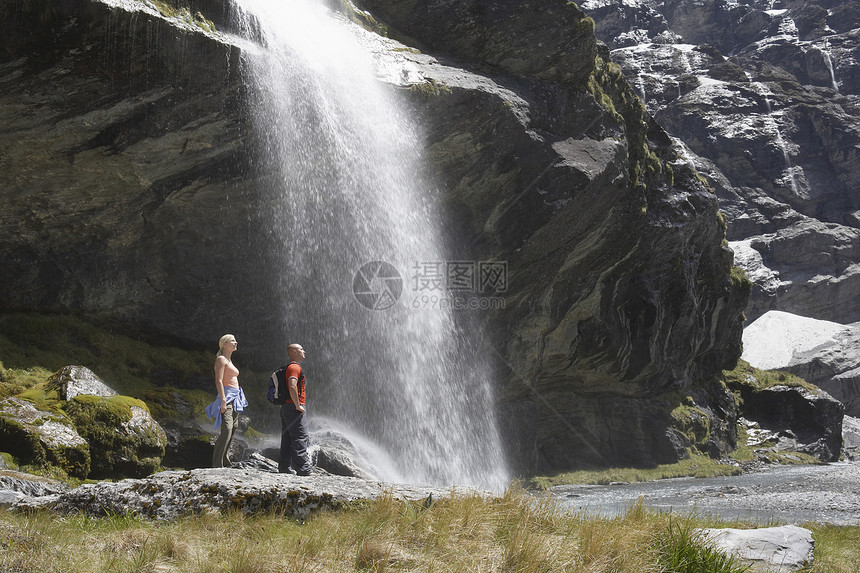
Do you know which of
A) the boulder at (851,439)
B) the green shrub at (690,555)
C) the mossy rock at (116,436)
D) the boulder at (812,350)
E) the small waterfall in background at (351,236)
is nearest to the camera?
the green shrub at (690,555)

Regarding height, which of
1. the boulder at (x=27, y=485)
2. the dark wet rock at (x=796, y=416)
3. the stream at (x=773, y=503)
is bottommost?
the dark wet rock at (x=796, y=416)

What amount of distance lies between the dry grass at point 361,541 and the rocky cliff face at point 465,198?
49.4 feet

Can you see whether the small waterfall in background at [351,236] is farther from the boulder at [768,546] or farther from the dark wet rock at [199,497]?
the boulder at [768,546]

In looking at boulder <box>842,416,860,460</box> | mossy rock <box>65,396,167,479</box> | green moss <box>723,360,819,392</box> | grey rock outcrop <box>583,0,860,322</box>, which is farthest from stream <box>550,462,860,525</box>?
grey rock outcrop <box>583,0,860,322</box>

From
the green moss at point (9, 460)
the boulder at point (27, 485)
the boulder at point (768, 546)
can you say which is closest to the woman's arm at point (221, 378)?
the boulder at point (27, 485)

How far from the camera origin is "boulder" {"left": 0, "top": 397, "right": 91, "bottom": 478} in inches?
484

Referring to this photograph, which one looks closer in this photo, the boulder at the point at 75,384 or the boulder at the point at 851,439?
the boulder at the point at 75,384

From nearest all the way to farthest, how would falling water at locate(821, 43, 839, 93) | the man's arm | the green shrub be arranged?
the green shrub → the man's arm → falling water at locate(821, 43, 839, 93)

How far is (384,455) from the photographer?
22.1 m

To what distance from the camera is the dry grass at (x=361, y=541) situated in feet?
17.9

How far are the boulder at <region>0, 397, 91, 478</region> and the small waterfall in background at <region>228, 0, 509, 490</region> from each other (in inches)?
410

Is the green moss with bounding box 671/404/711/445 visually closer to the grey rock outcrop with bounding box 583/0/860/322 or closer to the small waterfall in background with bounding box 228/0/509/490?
the small waterfall in background with bounding box 228/0/509/490

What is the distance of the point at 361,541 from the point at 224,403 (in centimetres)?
528

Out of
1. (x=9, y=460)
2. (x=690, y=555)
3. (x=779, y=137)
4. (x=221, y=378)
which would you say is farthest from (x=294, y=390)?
(x=779, y=137)
